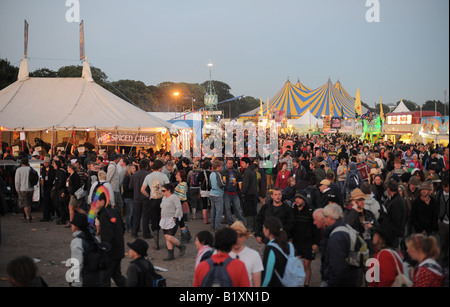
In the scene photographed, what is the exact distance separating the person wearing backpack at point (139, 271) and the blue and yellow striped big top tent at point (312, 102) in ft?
152

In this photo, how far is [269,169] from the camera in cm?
1314

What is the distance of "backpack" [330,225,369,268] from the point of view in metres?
4.44

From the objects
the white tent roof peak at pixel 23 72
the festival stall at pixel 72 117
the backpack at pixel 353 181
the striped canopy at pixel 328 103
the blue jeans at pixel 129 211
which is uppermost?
the striped canopy at pixel 328 103

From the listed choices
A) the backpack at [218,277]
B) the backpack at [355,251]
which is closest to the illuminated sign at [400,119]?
the backpack at [355,251]

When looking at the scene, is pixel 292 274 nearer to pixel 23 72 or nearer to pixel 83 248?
pixel 83 248

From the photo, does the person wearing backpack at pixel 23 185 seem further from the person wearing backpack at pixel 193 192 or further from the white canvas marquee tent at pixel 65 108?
the white canvas marquee tent at pixel 65 108

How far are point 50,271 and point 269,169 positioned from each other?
7700 mm

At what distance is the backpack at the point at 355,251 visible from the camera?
4441 millimetres

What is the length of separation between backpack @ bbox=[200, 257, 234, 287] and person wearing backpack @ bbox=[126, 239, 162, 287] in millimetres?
818

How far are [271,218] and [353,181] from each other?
6.34 m

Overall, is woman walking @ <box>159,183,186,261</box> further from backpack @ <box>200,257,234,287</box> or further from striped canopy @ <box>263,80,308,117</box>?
striped canopy @ <box>263,80,308,117</box>

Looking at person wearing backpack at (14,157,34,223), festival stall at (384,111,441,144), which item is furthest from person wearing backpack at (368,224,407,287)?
festival stall at (384,111,441,144)
